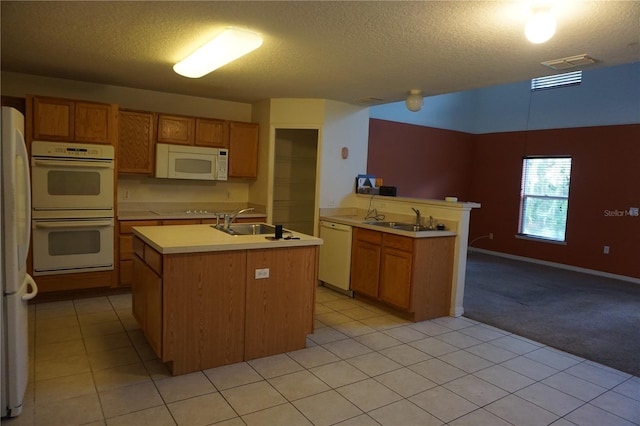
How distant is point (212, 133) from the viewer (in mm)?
5195

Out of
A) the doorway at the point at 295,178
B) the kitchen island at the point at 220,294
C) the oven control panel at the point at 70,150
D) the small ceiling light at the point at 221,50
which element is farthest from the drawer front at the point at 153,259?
the doorway at the point at 295,178

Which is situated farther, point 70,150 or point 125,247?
point 125,247

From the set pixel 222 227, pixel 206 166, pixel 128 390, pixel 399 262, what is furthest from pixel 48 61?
pixel 399 262

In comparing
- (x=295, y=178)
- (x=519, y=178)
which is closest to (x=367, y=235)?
(x=295, y=178)

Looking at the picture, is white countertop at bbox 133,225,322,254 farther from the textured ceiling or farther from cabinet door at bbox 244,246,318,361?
the textured ceiling

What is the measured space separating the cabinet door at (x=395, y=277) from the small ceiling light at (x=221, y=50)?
7.64ft

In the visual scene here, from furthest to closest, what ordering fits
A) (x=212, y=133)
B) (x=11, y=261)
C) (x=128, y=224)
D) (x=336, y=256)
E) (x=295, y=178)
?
(x=295, y=178) → (x=212, y=133) → (x=336, y=256) → (x=128, y=224) → (x=11, y=261)

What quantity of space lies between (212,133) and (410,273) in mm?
2997

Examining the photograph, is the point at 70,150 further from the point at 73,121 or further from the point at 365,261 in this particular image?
the point at 365,261

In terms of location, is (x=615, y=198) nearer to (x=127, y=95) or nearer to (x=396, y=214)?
Answer: (x=396, y=214)

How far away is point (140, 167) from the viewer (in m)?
4.79

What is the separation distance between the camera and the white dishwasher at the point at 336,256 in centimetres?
477

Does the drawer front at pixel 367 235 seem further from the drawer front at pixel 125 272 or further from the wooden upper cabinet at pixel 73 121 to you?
the wooden upper cabinet at pixel 73 121

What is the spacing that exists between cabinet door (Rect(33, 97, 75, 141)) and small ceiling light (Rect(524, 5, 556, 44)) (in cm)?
408
